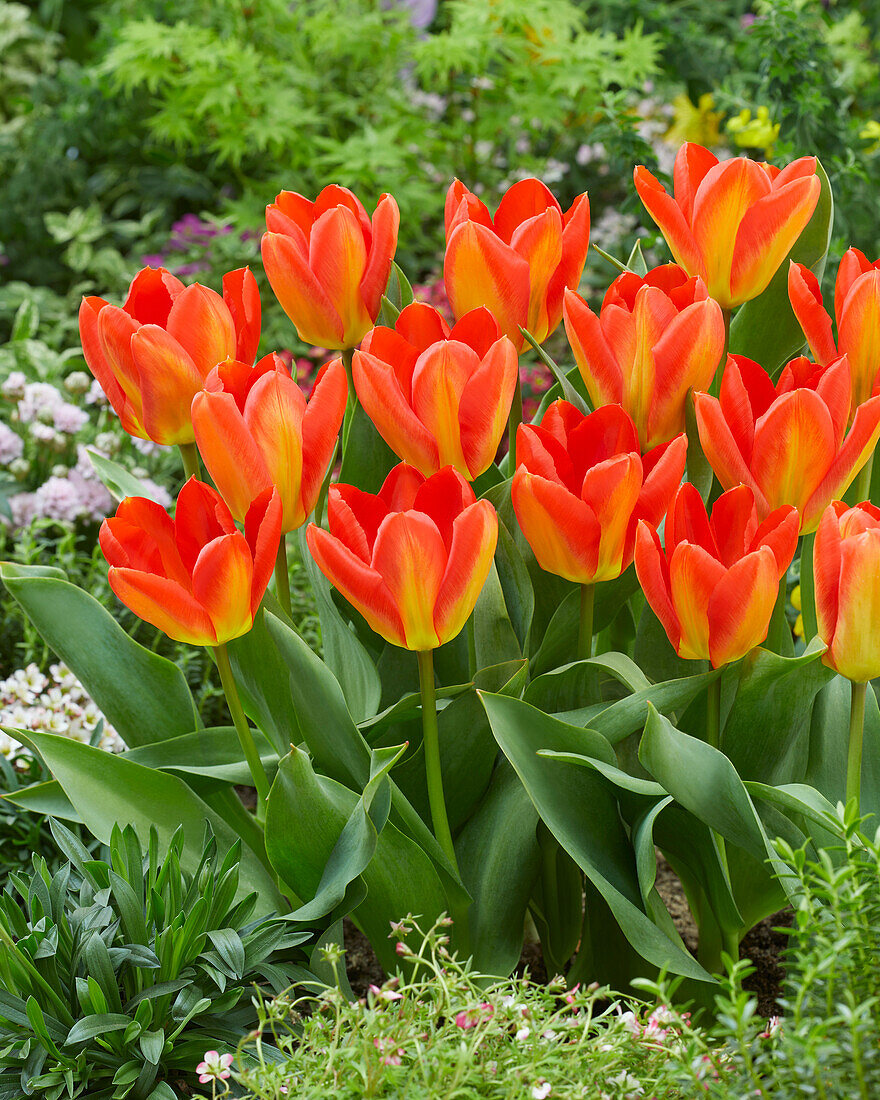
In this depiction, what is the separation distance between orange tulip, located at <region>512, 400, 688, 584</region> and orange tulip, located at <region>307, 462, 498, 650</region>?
2.1 inches

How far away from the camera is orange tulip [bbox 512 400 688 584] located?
2.75 feet

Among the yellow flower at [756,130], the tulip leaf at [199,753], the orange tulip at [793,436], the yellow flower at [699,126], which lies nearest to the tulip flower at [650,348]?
the orange tulip at [793,436]

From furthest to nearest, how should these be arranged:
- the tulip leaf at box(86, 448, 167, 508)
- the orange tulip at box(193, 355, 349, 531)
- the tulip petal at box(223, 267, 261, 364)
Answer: the tulip leaf at box(86, 448, 167, 508) < the tulip petal at box(223, 267, 261, 364) < the orange tulip at box(193, 355, 349, 531)

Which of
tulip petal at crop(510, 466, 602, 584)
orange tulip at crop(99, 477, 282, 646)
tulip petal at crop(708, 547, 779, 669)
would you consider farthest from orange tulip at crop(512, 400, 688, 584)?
orange tulip at crop(99, 477, 282, 646)

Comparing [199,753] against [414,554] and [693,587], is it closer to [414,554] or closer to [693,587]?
[414,554]

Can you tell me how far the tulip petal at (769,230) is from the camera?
1000 mm

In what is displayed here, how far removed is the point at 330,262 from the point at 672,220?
1.12ft

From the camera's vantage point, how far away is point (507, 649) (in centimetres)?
106

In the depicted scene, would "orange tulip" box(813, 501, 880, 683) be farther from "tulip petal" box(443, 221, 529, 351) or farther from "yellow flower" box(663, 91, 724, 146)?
"yellow flower" box(663, 91, 724, 146)

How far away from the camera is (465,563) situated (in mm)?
813

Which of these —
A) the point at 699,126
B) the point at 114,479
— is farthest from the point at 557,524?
the point at 699,126

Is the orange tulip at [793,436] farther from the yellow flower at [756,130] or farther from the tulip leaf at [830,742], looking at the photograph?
the yellow flower at [756,130]

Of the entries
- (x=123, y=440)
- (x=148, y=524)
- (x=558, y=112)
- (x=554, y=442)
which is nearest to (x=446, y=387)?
(x=554, y=442)

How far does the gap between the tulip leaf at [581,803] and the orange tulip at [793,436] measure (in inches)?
10.3
